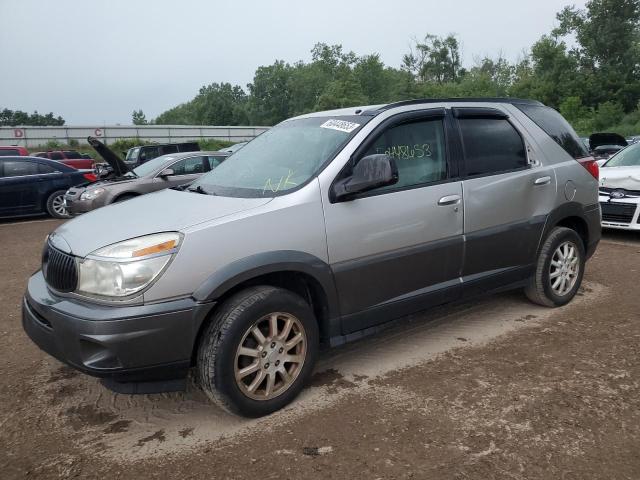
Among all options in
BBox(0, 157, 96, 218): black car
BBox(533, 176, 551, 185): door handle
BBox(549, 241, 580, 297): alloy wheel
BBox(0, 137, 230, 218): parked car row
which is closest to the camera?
BBox(533, 176, 551, 185): door handle

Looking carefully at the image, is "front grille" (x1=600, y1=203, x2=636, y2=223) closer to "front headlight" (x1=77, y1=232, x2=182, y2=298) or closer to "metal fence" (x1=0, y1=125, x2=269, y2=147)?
"front headlight" (x1=77, y1=232, x2=182, y2=298)

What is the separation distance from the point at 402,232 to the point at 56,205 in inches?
422

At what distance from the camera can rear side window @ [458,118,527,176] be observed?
3.99 metres

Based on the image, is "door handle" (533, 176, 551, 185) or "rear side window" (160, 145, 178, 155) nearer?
"door handle" (533, 176, 551, 185)

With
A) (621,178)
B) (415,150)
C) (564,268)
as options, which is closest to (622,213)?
(621,178)

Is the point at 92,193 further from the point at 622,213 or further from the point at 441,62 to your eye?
the point at 441,62

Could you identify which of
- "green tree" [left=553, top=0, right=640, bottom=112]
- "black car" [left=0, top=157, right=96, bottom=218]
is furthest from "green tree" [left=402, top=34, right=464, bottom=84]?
"black car" [left=0, top=157, right=96, bottom=218]

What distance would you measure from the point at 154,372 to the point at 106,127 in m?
46.2

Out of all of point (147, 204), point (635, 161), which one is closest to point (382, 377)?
point (147, 204)

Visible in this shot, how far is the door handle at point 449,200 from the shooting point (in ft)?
12.1

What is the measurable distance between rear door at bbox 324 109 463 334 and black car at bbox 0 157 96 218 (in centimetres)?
1029

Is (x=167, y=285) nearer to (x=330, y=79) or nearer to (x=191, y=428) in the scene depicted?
(x=191, y=428)

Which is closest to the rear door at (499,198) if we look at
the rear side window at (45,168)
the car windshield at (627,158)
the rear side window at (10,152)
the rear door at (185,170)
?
the car windshield at (627,158)

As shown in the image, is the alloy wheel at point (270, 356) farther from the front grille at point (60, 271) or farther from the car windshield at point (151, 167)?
the car windshield at point (151, 167)
